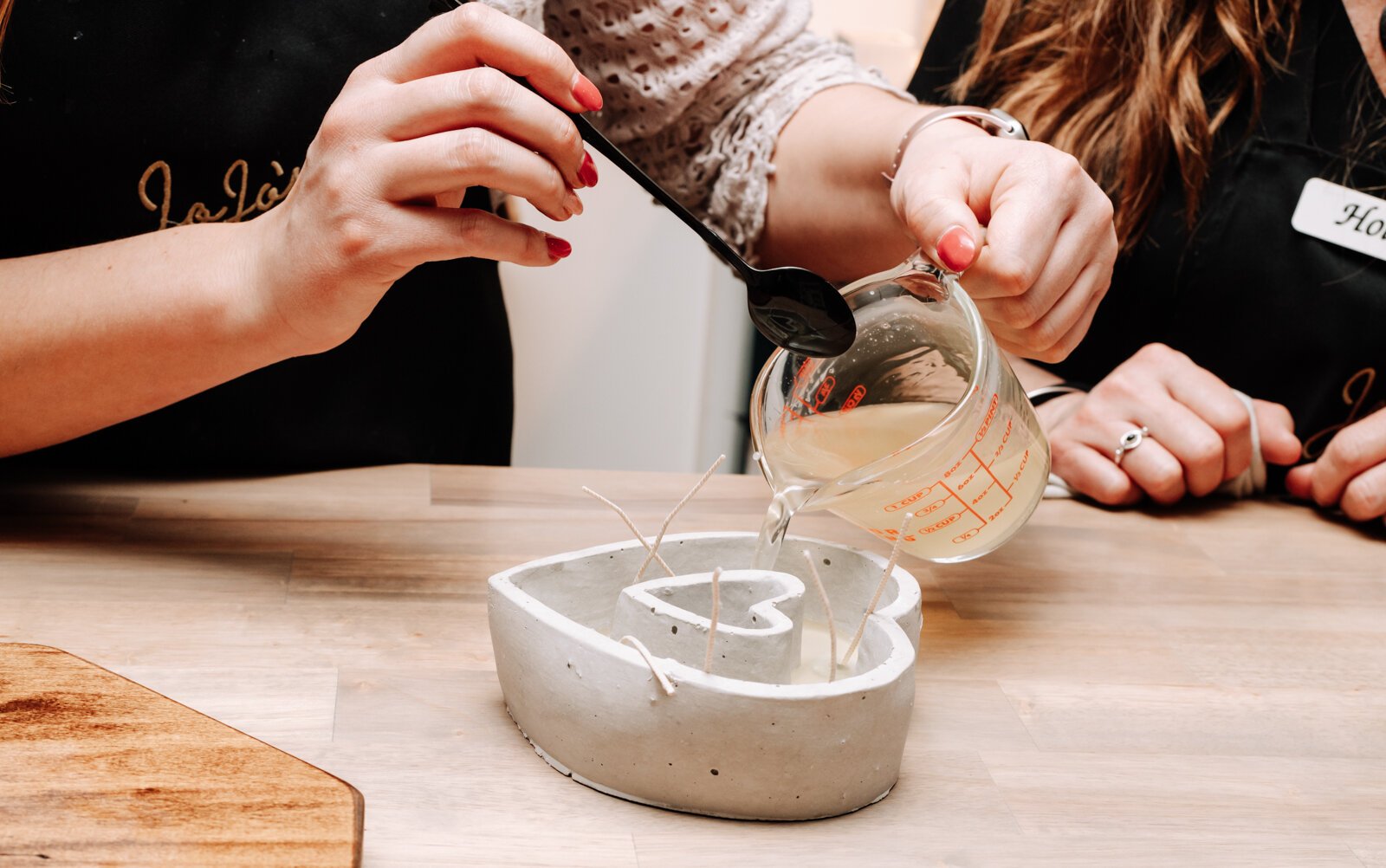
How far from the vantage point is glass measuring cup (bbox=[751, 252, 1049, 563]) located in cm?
68

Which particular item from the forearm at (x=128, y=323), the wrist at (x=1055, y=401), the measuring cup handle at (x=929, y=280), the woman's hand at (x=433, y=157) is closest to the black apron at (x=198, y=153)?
the forearm at (x=128, y=323)

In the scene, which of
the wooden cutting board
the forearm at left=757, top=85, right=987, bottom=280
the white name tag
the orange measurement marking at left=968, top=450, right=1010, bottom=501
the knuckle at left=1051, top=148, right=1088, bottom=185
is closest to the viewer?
the wooden cutting board

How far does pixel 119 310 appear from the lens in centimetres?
78

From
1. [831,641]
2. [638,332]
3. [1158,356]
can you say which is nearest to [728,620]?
[831,641]

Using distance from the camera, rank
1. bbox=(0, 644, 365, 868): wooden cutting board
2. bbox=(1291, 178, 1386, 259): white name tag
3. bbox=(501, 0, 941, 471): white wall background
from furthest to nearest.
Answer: bbox=(501, 0, 941, 471): white wall background
bbox=(1291, 178, 1386, 259): white name tag
bbox=(0, 644, 365, 868): wooden cutting board

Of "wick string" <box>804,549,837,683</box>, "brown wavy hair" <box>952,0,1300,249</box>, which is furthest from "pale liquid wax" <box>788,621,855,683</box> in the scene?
"brown wavy hair" <box>952,0,1300,249</box>

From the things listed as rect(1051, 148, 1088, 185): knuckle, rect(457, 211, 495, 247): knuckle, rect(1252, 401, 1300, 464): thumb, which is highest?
rect(1051, 148, 1088, 185): knuckle

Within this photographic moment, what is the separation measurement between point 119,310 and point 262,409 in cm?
22

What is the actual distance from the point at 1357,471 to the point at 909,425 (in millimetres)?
537

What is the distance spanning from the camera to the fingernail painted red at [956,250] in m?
0.73

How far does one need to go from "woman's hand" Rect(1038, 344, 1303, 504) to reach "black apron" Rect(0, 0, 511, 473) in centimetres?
61

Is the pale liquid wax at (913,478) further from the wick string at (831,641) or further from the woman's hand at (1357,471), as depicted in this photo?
the woman's hand at (1357,471)

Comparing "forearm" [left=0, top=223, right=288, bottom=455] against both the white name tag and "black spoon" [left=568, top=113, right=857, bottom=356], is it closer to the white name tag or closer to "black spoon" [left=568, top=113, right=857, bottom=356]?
"black spoon" [left=568, top=113, right=857, bottom=356]

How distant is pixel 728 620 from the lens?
66cm
